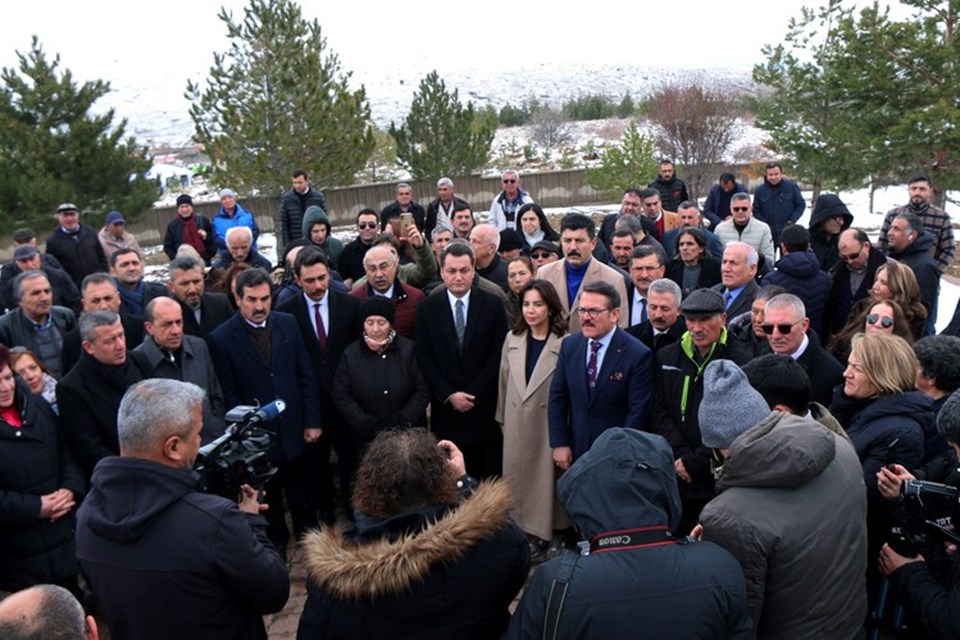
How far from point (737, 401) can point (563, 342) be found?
2064mm

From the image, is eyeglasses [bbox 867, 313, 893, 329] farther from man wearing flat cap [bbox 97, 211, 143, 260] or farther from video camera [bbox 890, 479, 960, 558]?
man wearing flat cap [bbox 97, 211, 143, 260]

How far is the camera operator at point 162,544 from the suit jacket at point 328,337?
9.00 ft

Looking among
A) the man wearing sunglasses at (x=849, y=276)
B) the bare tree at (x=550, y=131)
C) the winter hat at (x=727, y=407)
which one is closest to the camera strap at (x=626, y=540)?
the winter hat at (x=727, y=407)

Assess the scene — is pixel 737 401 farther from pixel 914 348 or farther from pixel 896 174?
pixel 896 174

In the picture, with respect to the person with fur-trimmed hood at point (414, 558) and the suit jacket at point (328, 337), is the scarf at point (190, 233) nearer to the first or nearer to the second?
the suit jacket at point (328, 337)

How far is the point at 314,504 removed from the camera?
548cm

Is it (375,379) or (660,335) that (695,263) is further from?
(375,379)

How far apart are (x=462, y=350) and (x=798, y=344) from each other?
2.20 metres

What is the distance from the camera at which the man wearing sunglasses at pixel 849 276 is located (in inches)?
235

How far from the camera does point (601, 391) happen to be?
4.62 metres

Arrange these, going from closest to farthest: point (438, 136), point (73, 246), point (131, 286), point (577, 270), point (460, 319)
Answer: point (460, 319) → point (577, 270) → point (131, 286) → point (73, 246) → point (438, 136)

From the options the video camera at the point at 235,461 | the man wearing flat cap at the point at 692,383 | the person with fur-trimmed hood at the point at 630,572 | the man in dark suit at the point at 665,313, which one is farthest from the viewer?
the man in dark suit at the point at 665,313

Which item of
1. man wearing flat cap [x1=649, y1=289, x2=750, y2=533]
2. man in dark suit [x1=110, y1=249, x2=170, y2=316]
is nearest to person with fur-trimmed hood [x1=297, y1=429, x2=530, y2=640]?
man wearing flat cap [x1=649, y1=289, x2=750, y2=533]

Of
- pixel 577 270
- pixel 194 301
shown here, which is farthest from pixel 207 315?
pixel 577 270
